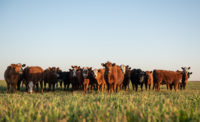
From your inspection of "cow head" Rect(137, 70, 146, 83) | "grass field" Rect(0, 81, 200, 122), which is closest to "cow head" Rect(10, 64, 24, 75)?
"grass field" Rect(0, 81, 200, 122)

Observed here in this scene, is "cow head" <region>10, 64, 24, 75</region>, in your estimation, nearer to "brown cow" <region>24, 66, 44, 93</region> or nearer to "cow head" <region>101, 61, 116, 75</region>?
"brown cow" <region>24, 66, 44, 93</region>

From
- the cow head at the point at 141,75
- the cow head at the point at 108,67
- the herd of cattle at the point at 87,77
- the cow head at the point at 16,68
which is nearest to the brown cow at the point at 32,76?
the herd of cattle at the point at 87,77

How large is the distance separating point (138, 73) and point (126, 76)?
55.7 inches

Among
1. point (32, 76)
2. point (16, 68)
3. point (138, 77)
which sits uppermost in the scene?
point (16, 68)

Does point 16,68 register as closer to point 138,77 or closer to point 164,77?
point 138,77

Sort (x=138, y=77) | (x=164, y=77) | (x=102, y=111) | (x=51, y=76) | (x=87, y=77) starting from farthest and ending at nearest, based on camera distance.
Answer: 1. (x=138, y=77)
2. (x=164, y=77)
3. (x=51, y=76)
4. (x=87, y=77)
5. (x=102, y=111)

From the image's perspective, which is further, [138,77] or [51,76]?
[138,77]

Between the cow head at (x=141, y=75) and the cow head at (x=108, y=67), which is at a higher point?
the cow head at (x=108, y=67)

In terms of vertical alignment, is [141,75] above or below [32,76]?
below

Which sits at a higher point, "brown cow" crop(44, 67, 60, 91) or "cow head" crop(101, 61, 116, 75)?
"cow head" crop(101, 61, 116, 75)

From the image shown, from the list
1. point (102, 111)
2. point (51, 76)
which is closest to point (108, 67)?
point (51, 76)

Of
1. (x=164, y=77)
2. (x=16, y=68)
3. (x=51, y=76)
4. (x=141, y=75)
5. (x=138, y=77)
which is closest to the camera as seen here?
(x=16, y=68)

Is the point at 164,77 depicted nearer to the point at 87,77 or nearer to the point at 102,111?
the point at 87,77

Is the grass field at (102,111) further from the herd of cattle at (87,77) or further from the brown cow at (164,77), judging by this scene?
the brown cow at (164,77)
